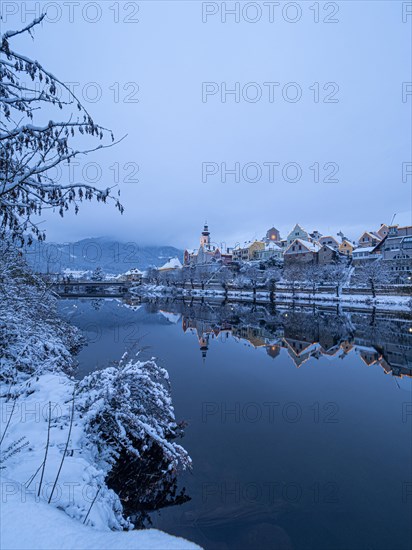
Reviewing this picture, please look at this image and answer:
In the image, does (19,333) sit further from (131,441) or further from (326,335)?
(326,335)

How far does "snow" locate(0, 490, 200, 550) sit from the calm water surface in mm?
2401

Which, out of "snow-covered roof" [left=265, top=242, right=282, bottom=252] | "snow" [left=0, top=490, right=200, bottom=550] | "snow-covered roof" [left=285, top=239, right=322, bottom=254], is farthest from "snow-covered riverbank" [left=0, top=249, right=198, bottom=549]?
"snow-covered roof" [left=265, top=242, right=282, bottom=252]

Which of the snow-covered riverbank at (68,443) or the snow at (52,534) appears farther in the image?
the snow-covered riverbank at (68,443)

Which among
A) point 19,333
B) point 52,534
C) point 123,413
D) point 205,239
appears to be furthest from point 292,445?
point 205,239

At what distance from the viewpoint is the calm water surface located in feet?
16.9

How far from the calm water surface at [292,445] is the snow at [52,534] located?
2.40 metres

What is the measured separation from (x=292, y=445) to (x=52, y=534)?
6.54 meters

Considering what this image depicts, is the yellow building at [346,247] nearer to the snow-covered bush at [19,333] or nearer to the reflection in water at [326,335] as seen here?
the reflection in water at [326,335]

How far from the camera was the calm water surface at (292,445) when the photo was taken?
5137 millimetres

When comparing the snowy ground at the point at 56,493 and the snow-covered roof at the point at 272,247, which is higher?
the snow-covered roof at the point at 272,247

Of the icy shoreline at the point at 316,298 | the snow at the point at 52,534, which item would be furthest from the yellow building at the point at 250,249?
the snow at the point at 52,534

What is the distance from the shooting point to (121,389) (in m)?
6.40

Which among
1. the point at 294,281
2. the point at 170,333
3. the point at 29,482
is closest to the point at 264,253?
the point at 294,281

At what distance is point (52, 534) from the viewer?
2.79 metres
